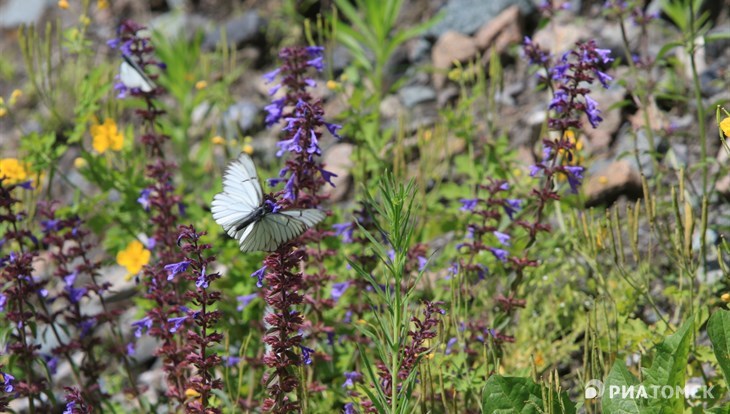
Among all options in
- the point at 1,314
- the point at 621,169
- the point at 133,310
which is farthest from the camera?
the point at 133,310

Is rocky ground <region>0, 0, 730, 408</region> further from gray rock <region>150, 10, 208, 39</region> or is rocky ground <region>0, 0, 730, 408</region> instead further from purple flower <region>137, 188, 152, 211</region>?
purple flower <region>137, 188, 152, 211</region>

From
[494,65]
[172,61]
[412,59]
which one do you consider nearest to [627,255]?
[494,65]

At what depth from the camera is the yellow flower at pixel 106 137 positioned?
4191 mm

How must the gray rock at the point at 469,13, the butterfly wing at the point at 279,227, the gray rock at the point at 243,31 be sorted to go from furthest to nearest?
the gray rock at the point at 243,31
the gray rock at the point at 469,13
the butterfly wing at the point at 279,227

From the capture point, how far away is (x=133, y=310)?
5.23 m

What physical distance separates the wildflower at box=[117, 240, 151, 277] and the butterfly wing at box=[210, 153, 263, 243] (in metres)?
1.36

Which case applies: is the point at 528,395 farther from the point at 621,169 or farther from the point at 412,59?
the point at 412,59

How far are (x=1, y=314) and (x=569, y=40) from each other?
412 centimetres

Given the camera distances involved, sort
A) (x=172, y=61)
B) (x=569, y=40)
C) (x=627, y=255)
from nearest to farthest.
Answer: (x=627, y=255)
(x=569, y=40)
(x=172, y=61)

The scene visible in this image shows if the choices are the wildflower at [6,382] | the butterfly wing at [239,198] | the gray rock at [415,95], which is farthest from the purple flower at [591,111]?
the gray rock at [415,95]

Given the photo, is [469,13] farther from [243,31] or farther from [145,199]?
[145,199]

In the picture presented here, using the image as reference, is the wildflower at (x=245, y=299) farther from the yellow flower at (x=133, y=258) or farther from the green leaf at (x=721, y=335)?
the green leaf at (x=721, y=335)

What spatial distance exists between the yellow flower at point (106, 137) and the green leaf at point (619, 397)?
2925 millimetres

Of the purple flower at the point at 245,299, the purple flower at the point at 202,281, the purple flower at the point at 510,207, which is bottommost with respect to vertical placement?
the purple flower at the point at 202,281
